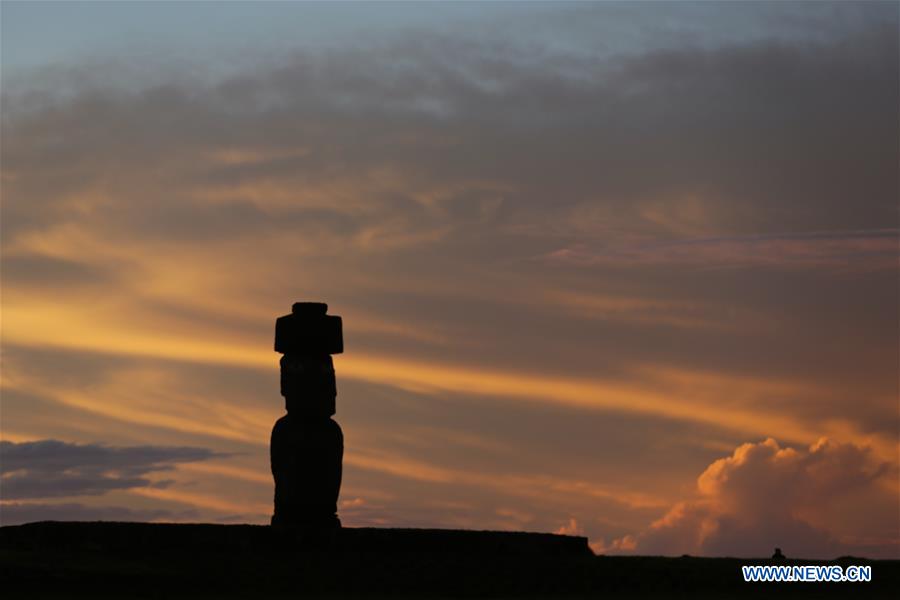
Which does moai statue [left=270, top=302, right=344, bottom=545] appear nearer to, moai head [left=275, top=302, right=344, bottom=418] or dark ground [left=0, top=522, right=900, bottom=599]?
moai head [left=275, top=302, right=344, bottom=418]

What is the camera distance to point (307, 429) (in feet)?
99.4

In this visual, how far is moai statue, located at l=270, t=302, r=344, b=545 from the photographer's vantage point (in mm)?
30156

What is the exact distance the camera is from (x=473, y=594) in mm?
24797

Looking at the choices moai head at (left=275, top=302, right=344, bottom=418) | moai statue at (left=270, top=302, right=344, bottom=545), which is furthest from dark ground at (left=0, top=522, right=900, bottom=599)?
moai head at (left=275, top=302, right=344, bottom=418)

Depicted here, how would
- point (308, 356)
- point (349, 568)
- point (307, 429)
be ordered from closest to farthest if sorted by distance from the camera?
1. point (349, 568)
2. point (307, 429)
3. point (308, 356)

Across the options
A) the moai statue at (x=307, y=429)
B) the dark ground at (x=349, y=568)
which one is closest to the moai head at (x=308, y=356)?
the moai statue at (x=307, y=429)

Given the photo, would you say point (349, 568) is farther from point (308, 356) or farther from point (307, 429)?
point (308, 356)

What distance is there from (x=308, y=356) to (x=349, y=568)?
6387 mm

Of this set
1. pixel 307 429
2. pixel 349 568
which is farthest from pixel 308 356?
pixel 349 568

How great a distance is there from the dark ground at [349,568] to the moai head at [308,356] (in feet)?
13.1

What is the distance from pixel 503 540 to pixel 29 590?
28.7ft

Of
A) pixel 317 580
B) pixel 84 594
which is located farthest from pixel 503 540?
pixel 84 594

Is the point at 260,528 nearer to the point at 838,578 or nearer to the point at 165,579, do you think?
the point at 165,579

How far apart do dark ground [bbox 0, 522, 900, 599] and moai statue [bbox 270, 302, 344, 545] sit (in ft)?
10.6
